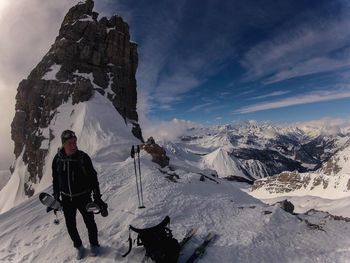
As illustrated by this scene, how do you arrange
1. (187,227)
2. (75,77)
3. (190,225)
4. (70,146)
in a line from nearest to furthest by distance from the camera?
(70,146), (187,227), (190,225), (75,77)

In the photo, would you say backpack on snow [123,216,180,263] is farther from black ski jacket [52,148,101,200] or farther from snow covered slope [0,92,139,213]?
snow covered slope [0,92,139,213]

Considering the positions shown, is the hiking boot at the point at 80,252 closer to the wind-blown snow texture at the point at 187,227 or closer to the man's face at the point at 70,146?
the wind-blown snow texture at the point at 187,227

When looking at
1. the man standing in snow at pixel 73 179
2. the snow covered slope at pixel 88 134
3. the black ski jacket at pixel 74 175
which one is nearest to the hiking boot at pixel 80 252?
the man standing in snow at pixel 73 179

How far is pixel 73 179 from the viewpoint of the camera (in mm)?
9797

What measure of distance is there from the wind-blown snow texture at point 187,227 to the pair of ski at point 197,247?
0.19 m

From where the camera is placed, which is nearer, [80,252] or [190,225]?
[80,252]

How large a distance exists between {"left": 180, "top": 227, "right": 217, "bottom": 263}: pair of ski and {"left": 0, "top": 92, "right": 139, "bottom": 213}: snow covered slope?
2154cm

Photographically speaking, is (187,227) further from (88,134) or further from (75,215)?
(88,134)

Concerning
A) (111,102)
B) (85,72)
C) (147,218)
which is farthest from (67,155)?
(85,72)

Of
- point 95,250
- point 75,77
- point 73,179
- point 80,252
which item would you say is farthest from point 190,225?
point 75,77

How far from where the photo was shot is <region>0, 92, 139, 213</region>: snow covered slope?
37.0 metres

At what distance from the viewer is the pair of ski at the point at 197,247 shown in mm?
10042

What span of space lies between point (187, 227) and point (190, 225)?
0.27m

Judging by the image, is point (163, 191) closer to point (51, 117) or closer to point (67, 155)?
point (67, 155)
